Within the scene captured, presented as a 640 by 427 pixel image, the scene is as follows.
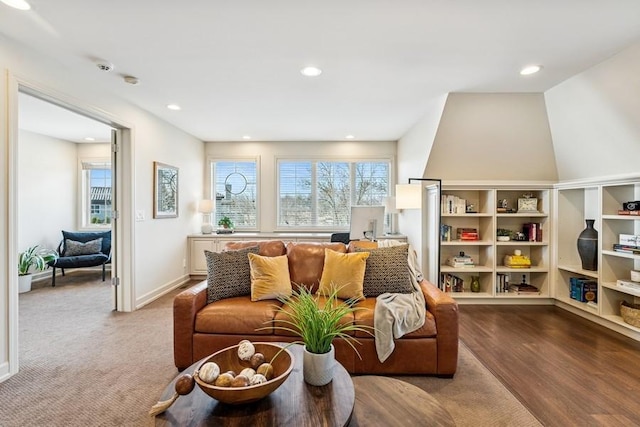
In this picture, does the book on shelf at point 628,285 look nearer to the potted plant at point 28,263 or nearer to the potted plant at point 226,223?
the potted plant at point 226,223

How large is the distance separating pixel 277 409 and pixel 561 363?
250cm

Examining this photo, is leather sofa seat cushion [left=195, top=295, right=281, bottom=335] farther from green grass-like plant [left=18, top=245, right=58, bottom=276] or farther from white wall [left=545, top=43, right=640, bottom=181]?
green grass-like plant [left=18, top=245, right=58, bottom=276]

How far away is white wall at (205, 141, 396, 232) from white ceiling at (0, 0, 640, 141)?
6.78 feet

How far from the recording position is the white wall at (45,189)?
5.21m

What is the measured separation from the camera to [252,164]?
5.95 metres

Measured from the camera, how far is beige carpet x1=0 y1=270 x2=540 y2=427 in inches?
75.1

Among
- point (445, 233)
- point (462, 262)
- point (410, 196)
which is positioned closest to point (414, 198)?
point (410, 196)

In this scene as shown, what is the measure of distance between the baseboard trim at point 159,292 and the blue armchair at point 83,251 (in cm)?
146

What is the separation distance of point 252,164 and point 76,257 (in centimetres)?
329

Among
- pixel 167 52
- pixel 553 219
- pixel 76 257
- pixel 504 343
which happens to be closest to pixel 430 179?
pixel 553 219

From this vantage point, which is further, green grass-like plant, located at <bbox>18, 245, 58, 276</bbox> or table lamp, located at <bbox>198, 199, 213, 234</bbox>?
table lamp, located at <bbox>198, 199, 213, 234</bbox>

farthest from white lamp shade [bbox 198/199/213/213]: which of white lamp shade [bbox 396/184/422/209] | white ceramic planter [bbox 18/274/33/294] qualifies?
white lamp shade [bbox 396/184/422/209]

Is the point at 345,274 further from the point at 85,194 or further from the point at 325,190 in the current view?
the point at 85,194

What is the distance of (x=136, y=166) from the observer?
12.7 ft
